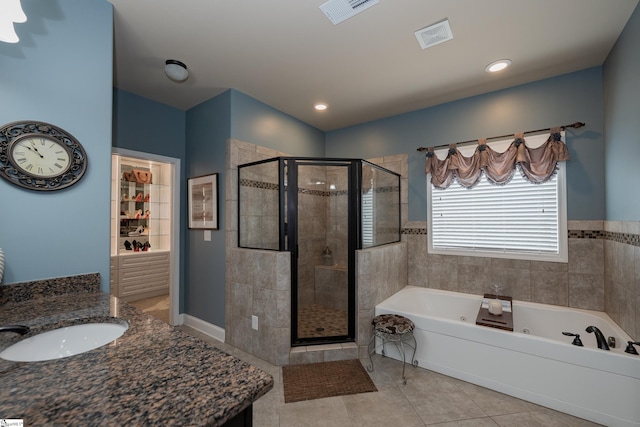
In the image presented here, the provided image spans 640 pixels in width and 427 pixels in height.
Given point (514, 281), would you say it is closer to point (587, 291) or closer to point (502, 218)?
point (587, 291)

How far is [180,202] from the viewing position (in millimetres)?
3404

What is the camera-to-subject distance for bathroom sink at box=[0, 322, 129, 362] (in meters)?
0.99

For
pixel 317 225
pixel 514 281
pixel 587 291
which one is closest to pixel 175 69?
pixel 317 225

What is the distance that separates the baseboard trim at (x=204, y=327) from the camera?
3.00 metres

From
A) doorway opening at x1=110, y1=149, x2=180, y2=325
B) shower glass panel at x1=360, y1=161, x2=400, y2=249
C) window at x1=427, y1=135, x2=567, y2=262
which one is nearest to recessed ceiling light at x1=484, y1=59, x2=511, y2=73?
window at x1=427, y1=135, x2=567, y2=262

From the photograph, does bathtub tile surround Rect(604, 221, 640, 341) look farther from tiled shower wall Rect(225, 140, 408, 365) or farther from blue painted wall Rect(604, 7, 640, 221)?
tiled shower wall Rect(225, 140, 408, 365)

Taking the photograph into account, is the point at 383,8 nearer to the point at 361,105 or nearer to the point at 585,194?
the point at 361,105

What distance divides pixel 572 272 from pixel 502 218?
2.50ft

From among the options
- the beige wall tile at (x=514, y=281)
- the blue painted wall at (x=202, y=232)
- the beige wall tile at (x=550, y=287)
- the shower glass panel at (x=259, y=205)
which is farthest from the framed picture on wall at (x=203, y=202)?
the beige wall tile at (x=550, y=287)

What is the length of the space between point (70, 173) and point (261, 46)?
1630 millimetres

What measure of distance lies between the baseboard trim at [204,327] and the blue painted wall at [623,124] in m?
3.76

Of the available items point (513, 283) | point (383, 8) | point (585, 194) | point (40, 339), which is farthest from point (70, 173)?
point (585, 194)

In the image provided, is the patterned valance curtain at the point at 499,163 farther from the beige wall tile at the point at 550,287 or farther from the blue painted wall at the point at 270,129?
the blue painted wall at the point at 270,129

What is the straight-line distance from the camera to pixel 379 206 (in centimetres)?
316
